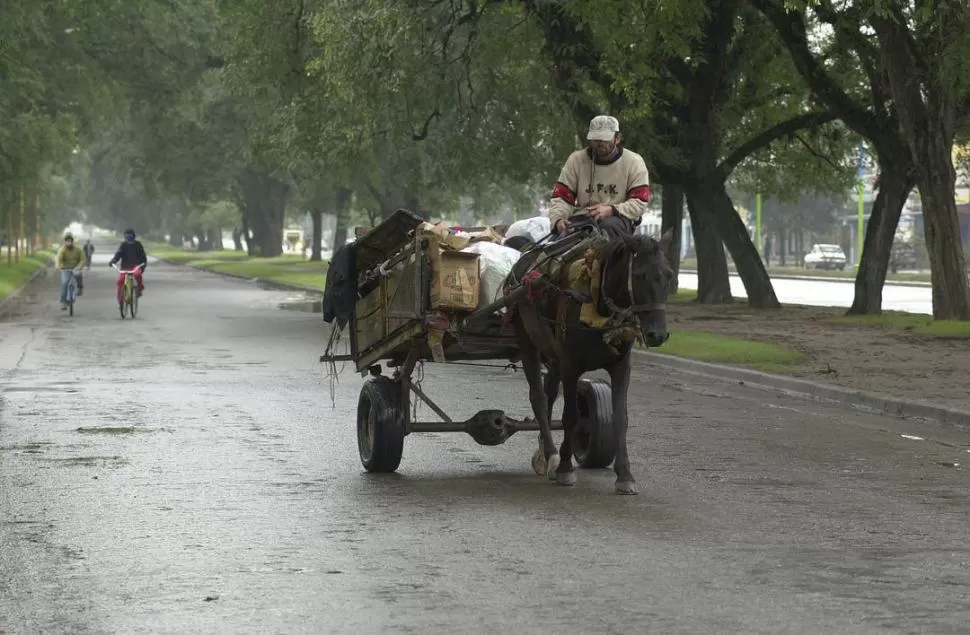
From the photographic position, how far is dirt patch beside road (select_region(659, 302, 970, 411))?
17.9 metres

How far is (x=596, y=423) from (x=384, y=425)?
1384 mm

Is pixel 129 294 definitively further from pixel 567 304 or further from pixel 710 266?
pixel 567 304

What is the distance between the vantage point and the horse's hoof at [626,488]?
1019cm

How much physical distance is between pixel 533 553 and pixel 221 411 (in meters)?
7.71

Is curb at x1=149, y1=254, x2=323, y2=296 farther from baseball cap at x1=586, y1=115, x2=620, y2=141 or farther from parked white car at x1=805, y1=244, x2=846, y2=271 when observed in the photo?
baseball cap at x1=586, y1=115, x2=620, y2=141

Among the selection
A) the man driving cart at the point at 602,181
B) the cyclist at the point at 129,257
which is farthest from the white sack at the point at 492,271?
the cyclist at the point at 129,257

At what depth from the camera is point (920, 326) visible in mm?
26672

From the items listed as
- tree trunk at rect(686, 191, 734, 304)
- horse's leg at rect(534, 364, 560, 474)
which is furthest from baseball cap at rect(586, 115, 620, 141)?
tree trunk at rect(686, 191, 734, 304)

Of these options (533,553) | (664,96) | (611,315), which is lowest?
(533,553)

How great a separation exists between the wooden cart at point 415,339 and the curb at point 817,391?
201 inches

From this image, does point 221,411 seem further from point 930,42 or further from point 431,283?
point 930,42

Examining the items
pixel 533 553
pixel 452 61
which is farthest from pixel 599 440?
pixel 452 61

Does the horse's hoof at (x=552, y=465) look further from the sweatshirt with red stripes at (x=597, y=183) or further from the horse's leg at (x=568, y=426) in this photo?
the sweatshirt with red stripes at (x=597, y=183)

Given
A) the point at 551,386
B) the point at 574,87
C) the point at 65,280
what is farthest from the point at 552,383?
the point at 65,280
